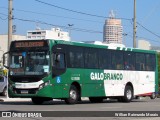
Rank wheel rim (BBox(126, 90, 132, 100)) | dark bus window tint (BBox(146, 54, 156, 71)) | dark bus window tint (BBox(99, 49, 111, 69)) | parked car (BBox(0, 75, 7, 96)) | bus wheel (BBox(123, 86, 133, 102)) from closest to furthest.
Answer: dark bus window tint (BBox(99, 49, 111, 69))
bus wheel (BBox(123, 86, 133, 102))
wheel rim (BBox(126, 90, 132, 100))
dark bus window tint (BBox(146, 54, 156, 71))
parked car (BBox(0, 75, 7, 96))

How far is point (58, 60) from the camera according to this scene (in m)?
24.6

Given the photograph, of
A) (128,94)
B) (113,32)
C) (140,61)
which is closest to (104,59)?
(128,94)

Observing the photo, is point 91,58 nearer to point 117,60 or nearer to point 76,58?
point 76,58

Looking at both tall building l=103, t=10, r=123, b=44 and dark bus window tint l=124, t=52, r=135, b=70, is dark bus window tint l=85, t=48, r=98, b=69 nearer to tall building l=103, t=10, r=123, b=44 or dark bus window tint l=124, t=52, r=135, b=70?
dark bus window tint l=124, t=52, r=135, b=70

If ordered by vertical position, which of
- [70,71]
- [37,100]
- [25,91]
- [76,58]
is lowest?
[37,100]

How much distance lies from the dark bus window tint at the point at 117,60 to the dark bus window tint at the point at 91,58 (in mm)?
1612

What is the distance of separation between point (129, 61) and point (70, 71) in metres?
5.87

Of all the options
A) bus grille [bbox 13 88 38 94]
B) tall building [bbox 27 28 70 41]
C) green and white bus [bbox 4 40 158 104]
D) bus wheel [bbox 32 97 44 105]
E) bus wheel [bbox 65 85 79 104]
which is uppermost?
tall building [bbox 27 28 70 41]

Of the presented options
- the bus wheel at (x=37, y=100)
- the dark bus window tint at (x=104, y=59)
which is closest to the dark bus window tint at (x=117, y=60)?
the dark bus window tint at (x=104, y=59)

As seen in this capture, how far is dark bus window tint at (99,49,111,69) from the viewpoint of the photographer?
27797 mm

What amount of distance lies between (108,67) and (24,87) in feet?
19.6

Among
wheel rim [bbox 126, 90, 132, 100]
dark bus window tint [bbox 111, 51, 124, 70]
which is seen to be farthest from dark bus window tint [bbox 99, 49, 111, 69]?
wheel rim [bbox 126, 90, 132, 100]

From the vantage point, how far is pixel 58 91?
24625 millimetres

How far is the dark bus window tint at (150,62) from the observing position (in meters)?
31.9
